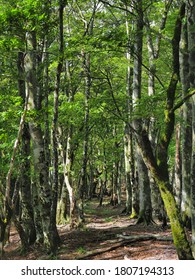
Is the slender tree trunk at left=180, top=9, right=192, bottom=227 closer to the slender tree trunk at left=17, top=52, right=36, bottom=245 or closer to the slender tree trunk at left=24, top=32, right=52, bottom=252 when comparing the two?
the slender tree trunk at left=24, top=32, right=52, bottom=252

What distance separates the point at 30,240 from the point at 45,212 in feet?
9.89

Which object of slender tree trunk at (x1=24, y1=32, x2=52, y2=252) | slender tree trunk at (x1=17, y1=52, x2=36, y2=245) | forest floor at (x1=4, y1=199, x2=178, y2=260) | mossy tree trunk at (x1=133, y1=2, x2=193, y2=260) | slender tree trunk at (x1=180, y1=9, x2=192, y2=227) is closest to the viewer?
mossy tree trunk at (x1=133, y1=2, x2=193, y2=260)

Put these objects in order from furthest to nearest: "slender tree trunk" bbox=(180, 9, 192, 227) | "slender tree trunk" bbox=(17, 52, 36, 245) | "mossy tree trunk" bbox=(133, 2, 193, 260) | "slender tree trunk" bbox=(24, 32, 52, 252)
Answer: "slender tree trunk" bbox=(17, 52, 36, 245), "slender tree trunk" bbox=(180, 9, 192, 227), "slender tree trunk" bbox=(24, 32, 52, 252), "mossy tree trunk" bbox=(133, 2, 193, 260)

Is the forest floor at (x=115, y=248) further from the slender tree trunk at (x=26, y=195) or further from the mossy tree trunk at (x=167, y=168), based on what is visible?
the mossy tree trunk at (x=167, y=168)

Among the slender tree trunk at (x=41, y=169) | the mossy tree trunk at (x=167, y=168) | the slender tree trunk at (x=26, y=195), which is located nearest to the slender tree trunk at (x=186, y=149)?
the mossy tree trunk at (x=167, y=168)

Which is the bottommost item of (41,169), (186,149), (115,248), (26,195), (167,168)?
(115,248)

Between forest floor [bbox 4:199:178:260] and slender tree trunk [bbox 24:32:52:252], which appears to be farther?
slender tree trunk [bbox 24:32:52:252]

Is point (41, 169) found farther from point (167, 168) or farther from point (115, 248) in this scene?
point (167, 168)

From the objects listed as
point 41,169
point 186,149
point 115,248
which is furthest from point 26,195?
point 186,149

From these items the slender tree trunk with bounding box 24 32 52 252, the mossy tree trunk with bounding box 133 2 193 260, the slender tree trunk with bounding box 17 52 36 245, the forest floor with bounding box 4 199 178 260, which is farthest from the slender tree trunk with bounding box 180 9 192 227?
the slender tree trunk with bounding box 17 52 36 245

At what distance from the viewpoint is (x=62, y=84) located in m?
16.5

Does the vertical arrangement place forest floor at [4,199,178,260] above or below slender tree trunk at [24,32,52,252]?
below

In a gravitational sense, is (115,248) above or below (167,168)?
below
